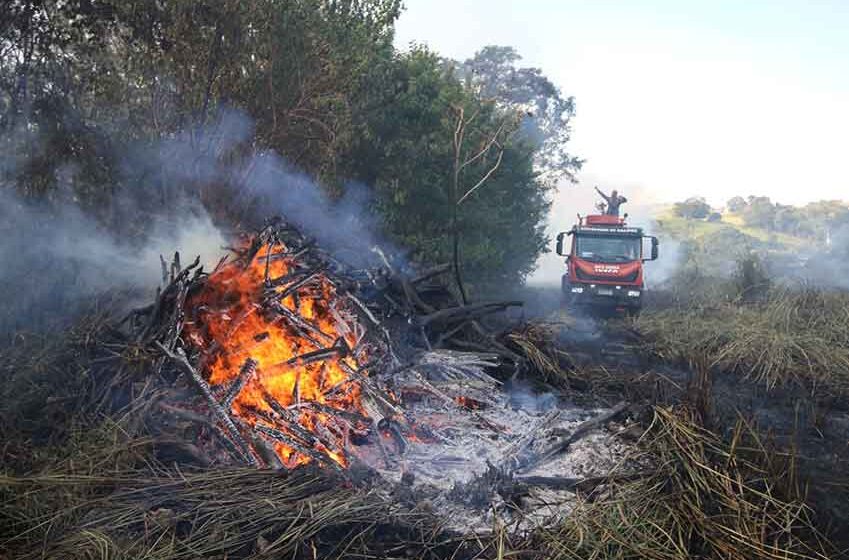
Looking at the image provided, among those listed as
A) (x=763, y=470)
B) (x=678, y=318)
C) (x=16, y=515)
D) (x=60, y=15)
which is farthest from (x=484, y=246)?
(x=16, y=515)

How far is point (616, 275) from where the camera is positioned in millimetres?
16641

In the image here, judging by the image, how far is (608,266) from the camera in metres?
16.8

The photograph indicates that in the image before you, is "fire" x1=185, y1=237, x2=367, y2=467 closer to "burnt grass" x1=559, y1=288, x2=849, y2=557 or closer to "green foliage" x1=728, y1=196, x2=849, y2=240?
"burnt grass" x1=559, y1=288, x2=849, y2=557

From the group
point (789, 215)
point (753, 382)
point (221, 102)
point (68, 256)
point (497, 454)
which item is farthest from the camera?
point (789, 215)

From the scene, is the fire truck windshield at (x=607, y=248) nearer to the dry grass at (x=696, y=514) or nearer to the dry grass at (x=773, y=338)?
the dry grass at (x=773, y=338)

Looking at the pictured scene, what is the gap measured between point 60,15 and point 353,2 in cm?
730

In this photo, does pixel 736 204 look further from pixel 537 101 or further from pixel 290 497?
pixel 290 497

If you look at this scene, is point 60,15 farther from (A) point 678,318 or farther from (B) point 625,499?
(A) point 678,318

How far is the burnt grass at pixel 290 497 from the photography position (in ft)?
12.2

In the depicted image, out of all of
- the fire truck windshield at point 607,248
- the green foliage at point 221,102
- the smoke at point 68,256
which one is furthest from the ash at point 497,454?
the fire truck windshield at point 607,248

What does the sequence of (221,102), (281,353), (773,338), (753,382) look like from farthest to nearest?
(221,102) < (773,338) < (753,382) < (281,353)

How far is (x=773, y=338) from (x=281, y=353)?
8.73 meters

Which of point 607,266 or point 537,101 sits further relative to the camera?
point 537,101

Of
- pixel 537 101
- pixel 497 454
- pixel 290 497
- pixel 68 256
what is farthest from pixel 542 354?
pixel 537 101
